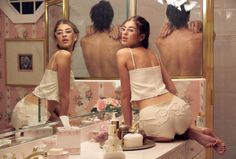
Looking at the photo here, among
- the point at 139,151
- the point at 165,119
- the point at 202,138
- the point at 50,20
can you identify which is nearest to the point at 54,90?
the point at 50,20

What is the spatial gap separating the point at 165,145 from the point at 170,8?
38.4 inches

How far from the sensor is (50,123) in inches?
70.2

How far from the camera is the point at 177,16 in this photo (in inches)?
99.6

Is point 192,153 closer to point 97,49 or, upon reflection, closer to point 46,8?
point 97,49

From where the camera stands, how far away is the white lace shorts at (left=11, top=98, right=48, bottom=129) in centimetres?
156

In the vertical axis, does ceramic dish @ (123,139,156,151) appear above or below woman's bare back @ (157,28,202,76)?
below

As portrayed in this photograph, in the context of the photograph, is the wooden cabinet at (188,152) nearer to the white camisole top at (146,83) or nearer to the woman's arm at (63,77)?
the white camisole top at (146,83)

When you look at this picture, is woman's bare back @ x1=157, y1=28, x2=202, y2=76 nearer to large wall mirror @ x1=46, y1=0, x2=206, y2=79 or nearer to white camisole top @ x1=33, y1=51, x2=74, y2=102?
large wall mirror @ x1=46, y1=0, x2=206, y2=79

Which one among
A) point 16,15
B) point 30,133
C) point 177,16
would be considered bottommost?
point 30,133

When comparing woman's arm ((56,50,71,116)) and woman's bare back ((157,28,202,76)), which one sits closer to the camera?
woman's arm ((56,50,71,116))

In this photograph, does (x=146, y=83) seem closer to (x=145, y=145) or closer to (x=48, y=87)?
(x=145, y=145)

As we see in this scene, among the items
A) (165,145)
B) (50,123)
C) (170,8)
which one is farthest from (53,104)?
(170,8)

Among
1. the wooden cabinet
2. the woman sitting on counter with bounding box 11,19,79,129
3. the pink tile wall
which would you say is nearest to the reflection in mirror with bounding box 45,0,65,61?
the woman sitting on counter with bounding box 11,19,79,129

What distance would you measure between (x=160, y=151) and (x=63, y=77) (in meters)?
0.55
